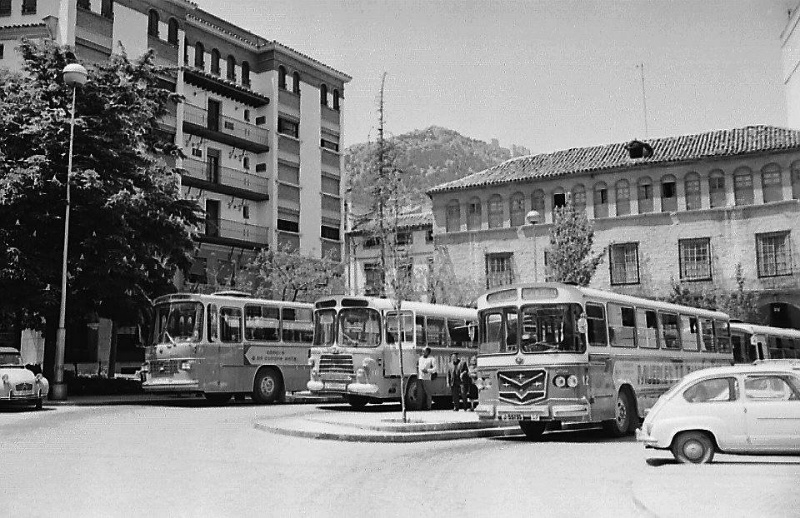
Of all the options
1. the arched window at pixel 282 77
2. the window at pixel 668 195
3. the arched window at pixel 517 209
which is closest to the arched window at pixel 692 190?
the window at pixel 668 195

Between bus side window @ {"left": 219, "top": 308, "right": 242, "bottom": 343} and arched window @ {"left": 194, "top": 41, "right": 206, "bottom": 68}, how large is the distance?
30.9 m

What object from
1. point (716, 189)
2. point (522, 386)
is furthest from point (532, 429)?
point (716, 189)

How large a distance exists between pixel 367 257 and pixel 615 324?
51.4m

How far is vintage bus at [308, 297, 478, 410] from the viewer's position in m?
23.0

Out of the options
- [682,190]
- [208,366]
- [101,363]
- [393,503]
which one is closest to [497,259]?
[682,190]

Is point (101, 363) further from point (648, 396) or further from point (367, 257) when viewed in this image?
point (648, 396)

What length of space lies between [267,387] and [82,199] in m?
9.58

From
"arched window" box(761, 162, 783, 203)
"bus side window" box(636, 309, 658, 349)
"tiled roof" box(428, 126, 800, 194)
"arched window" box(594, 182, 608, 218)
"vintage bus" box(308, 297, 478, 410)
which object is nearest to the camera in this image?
"bus side window" box(636, 309, 658, 349)

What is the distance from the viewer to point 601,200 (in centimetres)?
5084

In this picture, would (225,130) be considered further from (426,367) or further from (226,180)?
(426,367)

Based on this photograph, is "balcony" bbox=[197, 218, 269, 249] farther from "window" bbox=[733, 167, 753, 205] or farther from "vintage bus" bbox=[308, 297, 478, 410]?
"window" bbox=[733, 167, 753, 205]

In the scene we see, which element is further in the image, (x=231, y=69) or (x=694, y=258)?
(x=231, y=69)

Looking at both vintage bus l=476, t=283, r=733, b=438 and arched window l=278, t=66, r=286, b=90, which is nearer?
vintage bus l=476, t=283, r=733, b=438

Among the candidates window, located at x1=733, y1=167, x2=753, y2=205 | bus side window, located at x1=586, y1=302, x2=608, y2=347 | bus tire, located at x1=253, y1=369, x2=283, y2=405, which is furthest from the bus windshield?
window, located at x1=733, y1=167, x2=753, y2=205
